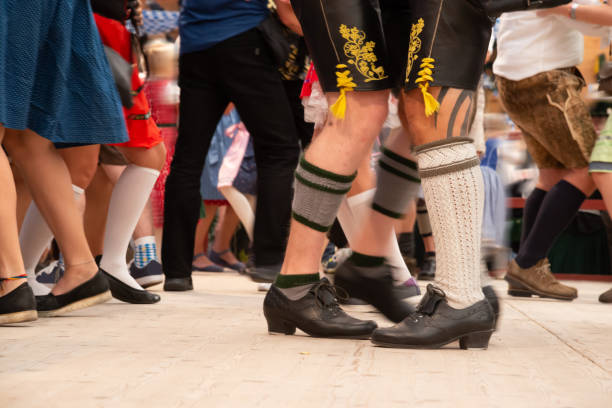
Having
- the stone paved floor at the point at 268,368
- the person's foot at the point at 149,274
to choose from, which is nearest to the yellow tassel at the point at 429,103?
the stone paved floor at the point at 268,368

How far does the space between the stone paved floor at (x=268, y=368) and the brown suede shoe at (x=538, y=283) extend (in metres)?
1.11

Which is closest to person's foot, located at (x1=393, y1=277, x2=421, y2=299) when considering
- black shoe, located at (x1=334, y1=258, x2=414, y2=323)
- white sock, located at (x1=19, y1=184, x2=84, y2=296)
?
black shoe, located at (x1=334, y1=258, x2=414, y2=323)

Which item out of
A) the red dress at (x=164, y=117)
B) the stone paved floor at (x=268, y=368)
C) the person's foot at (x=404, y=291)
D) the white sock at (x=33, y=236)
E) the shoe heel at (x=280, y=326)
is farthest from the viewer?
the red dress at (x=164, y=117)

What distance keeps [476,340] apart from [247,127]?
1.81 metres

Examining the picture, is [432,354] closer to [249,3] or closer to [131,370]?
[131,370]

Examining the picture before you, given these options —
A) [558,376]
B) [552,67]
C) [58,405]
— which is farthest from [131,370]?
[552,67]

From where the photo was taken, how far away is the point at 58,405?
971mm

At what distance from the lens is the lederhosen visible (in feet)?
5.10

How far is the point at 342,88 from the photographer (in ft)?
5.43

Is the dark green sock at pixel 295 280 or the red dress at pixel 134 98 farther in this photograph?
the red dress at pixel 134 98

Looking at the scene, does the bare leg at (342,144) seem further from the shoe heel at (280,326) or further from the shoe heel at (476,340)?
the shoe heel at (476,340)

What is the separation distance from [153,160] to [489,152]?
364cm

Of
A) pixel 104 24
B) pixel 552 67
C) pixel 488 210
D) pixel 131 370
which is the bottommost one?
pixel 488 210

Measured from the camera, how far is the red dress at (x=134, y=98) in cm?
251
